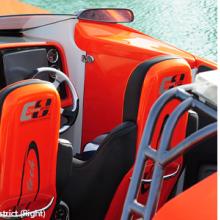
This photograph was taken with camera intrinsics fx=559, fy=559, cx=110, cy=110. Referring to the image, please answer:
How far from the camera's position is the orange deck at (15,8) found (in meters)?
3.39

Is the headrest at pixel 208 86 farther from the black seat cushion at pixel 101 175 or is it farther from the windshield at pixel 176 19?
the windshield at pixel 176 19

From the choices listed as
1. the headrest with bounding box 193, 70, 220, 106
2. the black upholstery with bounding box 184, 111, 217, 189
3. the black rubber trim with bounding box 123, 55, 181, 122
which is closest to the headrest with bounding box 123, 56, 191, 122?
the black rubber trim with bounding box 123, 55, 181, 122

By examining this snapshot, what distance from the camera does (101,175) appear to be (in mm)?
2219

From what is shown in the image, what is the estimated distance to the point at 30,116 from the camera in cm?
186

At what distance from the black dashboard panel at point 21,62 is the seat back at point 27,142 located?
974 millimetres

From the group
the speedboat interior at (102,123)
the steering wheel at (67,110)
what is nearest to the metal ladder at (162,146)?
the speedboat interior at (102,123)

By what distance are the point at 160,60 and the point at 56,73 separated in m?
0.90

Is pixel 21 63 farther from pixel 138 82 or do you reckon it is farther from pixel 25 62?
pixel 138 82

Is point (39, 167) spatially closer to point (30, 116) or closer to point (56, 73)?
point (30, 116)

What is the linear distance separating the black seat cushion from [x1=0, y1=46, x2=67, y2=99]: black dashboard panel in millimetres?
778

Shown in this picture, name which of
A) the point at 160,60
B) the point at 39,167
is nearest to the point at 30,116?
the point at 39,167

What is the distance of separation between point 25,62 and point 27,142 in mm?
1208

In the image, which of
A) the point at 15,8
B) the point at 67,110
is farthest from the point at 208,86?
the point at 15,8

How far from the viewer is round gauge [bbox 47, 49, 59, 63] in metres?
3.20
